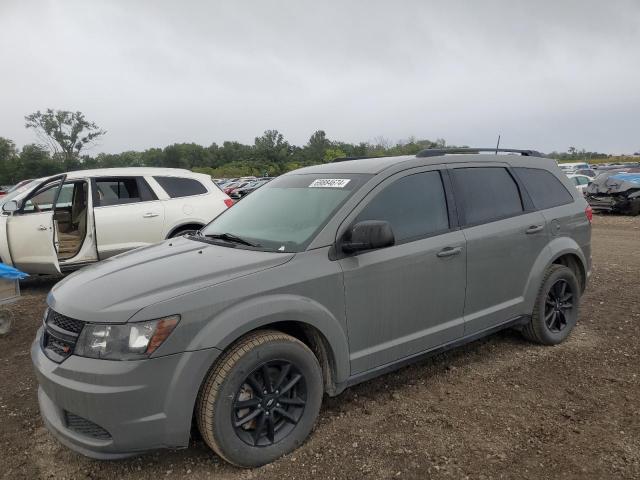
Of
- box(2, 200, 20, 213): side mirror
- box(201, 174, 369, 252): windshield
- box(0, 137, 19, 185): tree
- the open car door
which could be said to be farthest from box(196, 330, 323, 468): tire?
box(0, 137, 19, 185): tree

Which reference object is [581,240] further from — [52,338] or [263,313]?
[52,338]

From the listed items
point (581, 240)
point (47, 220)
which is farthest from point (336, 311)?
point (47, 220)

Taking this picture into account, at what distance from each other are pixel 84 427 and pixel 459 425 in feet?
7.27

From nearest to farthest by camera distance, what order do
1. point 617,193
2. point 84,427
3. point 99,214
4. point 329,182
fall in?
point 84,427
point 329,182
point 99,214
point 617,193

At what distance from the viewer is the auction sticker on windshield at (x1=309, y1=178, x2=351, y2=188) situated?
337cm

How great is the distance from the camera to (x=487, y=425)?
3051mm

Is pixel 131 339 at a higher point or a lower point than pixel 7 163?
lower

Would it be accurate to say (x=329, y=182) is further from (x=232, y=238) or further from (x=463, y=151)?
(x=463, y=151)

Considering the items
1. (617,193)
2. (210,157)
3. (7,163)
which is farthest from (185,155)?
(617,193)

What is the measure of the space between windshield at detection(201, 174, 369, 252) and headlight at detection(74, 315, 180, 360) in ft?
2.94

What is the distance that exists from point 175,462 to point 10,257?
5.50 m

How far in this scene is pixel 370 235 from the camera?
2.82 metres

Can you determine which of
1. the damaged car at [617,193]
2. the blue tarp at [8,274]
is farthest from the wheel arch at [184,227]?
the damaged car at [617,193]

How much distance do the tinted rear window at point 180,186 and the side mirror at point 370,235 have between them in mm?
5491
